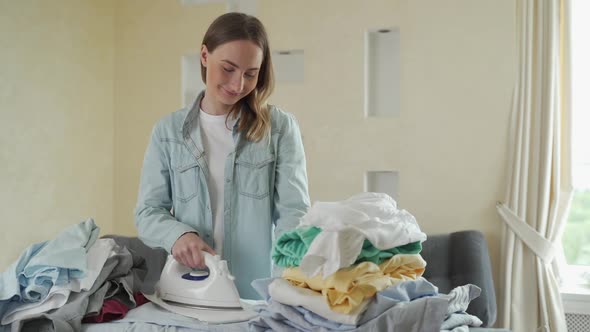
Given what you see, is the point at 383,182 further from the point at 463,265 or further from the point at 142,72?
the point at 142,72

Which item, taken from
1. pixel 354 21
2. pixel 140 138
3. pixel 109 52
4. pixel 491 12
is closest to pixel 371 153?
pixel 354 21

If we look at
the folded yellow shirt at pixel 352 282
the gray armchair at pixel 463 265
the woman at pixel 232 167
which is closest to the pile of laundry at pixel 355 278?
the folded yellow shirt at pixel 352 282

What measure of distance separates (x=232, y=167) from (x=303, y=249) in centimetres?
65

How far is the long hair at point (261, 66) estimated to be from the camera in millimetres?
1768

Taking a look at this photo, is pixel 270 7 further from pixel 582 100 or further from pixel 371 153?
pixel 582 100

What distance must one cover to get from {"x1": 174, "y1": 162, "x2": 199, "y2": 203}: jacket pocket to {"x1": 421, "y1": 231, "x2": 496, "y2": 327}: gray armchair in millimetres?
1679

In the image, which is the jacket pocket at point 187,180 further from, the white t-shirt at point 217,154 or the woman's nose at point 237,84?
the woman's nose at point 237,84

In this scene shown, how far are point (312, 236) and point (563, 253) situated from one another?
8.60 feet

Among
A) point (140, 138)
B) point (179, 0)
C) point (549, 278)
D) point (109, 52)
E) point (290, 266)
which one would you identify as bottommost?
point (549, 278)

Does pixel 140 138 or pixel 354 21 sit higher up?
pixel 354 21

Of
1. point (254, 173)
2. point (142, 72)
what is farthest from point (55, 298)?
point (142, 72)

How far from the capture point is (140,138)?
13.3 feet

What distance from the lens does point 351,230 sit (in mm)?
1146

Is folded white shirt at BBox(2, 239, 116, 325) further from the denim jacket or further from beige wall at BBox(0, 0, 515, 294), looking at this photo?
beige wall at BBox(0, 0, 515, 294)
